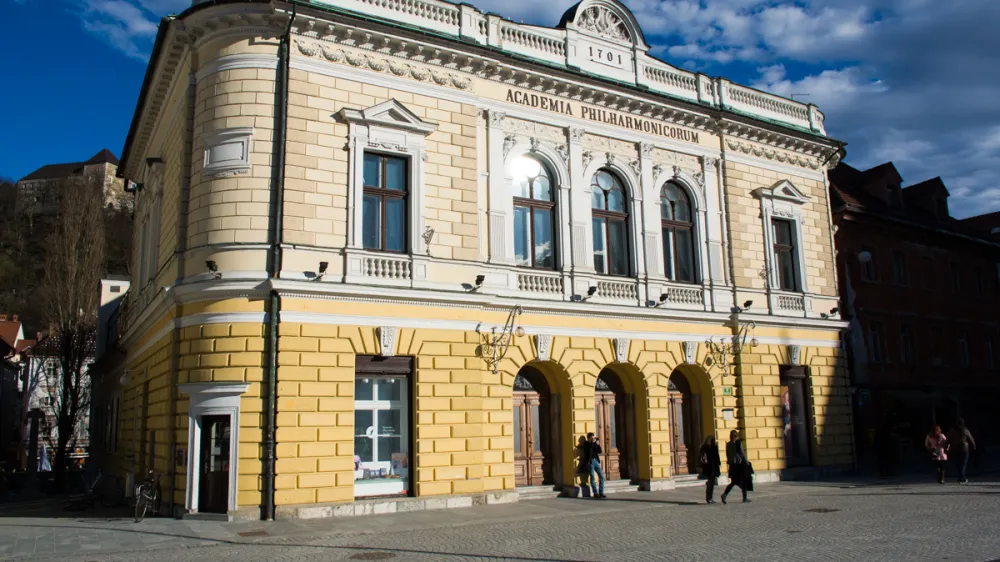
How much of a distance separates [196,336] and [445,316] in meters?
5.38

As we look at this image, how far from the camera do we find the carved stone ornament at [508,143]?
66.1 feet

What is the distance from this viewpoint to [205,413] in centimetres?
1578

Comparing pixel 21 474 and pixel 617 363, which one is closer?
pixel 617 363

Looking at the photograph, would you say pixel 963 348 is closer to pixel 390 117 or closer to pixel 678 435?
pixel 678 435

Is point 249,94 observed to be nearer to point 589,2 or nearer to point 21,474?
point 589,2

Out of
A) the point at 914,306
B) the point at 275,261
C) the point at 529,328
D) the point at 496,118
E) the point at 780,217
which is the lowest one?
the point at 529,328

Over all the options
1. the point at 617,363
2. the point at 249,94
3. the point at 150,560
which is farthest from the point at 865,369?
the point at 150,560

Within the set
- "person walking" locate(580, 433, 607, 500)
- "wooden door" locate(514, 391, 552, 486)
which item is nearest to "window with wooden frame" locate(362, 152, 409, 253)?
"wooden door" locate(514, 391, 552, 486)

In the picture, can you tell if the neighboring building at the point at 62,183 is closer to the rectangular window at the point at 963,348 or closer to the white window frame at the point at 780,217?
the white window frame at the point at 780,217

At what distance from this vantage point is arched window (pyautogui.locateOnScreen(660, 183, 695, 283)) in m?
22.9

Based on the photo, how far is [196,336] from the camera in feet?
53.5

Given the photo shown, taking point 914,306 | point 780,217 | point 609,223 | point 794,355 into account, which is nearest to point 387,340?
point 609,223

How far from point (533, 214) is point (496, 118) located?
8.77 ft

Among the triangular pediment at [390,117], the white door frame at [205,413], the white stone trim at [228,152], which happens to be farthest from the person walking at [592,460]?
the white stone trim at [228,152]
